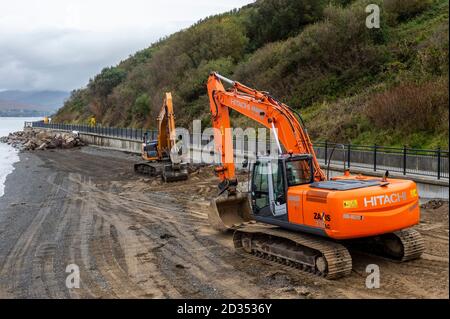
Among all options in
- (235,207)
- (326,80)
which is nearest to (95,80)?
(326,80)

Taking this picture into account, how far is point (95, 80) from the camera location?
287 ft

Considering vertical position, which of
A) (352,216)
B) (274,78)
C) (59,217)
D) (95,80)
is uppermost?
(95,80)

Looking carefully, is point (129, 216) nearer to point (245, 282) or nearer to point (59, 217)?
point (59, 217)

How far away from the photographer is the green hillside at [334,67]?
22078 mm

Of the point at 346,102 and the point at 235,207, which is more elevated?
the point at 346,102

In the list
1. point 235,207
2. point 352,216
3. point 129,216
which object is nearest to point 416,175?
point 235,207

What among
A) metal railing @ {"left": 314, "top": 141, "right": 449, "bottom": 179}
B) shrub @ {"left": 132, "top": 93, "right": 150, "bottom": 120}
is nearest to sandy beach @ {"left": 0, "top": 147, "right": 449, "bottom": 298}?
metal railing @ {"left": 314, "top": 141, "right": 449, "bottom": 179}

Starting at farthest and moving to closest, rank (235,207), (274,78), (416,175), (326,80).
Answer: (274,78) < (326,80) < (416,175) < (235,207)

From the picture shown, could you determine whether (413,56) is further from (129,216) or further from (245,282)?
(245,282)

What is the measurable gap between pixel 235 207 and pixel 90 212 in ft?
23.7

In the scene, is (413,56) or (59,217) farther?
(413,56)

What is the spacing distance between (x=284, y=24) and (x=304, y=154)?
33.9 meters

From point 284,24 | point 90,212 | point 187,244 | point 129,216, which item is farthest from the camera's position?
point 284,24

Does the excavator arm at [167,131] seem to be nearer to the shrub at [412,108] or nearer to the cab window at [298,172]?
the shrub at [412,108]
